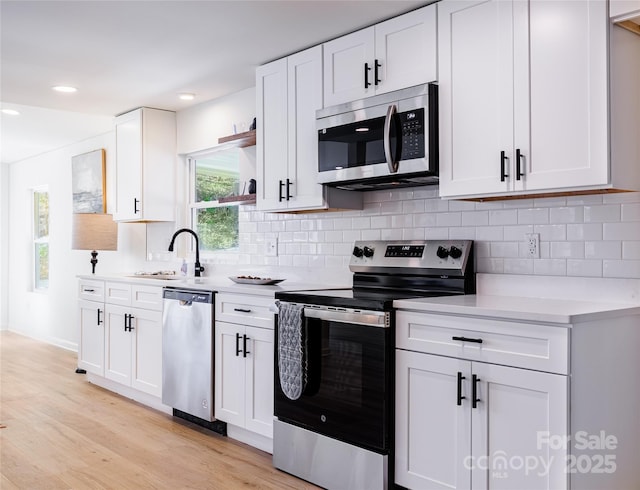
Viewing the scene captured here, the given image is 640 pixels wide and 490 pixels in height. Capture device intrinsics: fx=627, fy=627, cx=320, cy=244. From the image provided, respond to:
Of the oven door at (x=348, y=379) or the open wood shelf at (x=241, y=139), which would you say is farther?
the open wood shelf at (x=241, y=139)

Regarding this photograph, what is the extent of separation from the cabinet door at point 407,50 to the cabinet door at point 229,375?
1.63 meters

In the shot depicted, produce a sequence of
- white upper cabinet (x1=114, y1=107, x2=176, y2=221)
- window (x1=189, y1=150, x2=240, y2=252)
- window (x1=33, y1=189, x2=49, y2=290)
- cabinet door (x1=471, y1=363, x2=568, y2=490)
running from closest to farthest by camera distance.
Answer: cabinet door (x1=471, y1=363, x2=568, y2=490) → window (x1=189, y1=150, x2=240, y2=252) → white upper cabinet (x1=114, y1=107, x2=176, y2=221) → window (x1=33, y1=189, x2=49, y2=290)

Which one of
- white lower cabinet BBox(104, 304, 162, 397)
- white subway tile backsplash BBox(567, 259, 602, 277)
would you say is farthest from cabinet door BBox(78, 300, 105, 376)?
white subway tile backsplash BBox(567, 259, 602, 277)

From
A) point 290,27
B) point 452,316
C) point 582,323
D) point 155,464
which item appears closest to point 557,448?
point 582,323

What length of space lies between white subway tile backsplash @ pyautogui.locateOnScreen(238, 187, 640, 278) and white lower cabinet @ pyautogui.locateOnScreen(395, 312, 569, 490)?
0.69 metres

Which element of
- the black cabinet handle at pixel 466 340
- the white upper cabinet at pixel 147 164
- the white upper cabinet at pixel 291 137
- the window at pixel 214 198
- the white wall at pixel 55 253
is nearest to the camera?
the black cabinet handle at pixel 466 340

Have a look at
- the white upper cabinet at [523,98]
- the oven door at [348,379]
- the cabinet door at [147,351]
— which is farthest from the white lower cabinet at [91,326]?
the white upper cabinet at [523,98]

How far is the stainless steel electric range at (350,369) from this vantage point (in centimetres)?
275

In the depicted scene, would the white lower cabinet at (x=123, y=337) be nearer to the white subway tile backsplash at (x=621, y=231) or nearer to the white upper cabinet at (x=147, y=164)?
the white upper cabinet at (x=147, y=164)

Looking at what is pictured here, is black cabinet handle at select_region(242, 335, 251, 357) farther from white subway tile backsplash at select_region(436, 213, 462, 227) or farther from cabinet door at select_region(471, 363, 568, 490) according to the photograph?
cabinet door at select_region(471, 363, 568, 490)

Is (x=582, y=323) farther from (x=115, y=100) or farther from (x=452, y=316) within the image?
(x=115, y=100)

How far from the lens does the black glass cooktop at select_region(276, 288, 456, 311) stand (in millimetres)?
2779

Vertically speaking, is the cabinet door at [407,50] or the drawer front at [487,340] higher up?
the cabinet door at [407,50]

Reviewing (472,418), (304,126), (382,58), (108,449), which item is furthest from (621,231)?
(108,449)
